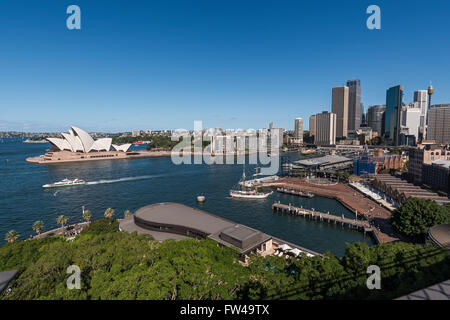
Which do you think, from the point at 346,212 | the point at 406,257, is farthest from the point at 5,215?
the point at 346,212

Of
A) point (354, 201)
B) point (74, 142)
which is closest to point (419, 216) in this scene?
point (354, 201)

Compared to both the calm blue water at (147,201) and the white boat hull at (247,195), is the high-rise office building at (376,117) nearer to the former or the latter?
the calm blue water at (147,201)

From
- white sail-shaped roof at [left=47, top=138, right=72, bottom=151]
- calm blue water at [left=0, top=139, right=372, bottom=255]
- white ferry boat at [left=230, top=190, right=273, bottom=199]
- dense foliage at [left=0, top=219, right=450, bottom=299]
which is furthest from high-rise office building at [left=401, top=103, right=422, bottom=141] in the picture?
white sail-shaped roof at [left=47, top=138, right=72, bottom=151]

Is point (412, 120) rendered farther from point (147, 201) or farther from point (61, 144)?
point (61, 144)

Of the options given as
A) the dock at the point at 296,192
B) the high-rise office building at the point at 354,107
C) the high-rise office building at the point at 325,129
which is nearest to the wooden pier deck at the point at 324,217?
the dock at the point at 296,192
